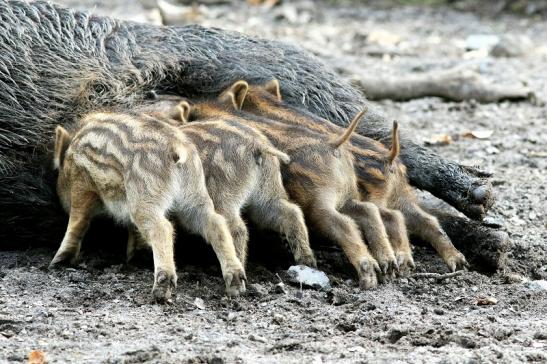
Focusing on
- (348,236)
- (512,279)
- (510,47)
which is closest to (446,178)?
(512,279)

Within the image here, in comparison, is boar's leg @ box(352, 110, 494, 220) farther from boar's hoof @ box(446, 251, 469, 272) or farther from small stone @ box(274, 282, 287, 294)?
small stone @ box(274, 282, 287, 294)

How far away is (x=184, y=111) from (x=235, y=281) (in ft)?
3.69

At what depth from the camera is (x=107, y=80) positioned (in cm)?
527

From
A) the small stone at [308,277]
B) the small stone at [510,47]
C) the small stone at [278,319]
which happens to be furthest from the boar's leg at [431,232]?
the small stone at [510,47]

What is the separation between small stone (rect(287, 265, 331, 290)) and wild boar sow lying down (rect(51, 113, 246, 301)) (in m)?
0.30

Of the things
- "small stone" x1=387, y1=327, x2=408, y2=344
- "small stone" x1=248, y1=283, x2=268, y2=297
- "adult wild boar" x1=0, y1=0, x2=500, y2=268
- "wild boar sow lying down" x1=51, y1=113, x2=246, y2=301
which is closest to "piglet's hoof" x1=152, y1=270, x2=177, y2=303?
"wild boar sow lying down" x1=51, y1=113, x2=246, y2=301

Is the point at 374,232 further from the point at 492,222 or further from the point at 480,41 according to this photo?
the point at 480,41

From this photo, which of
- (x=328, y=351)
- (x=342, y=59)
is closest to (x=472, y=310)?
(x=328, y=351)

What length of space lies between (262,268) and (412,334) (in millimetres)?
988

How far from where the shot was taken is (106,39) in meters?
5.50

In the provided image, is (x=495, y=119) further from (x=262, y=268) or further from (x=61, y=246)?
(x=61, y=246)

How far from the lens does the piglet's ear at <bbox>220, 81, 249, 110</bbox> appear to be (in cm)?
497

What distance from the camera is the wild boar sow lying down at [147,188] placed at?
4.10 meters

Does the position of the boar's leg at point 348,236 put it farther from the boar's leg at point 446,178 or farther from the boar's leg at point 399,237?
the boar's leg at point 446,178
